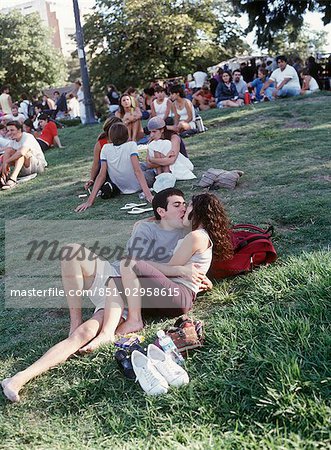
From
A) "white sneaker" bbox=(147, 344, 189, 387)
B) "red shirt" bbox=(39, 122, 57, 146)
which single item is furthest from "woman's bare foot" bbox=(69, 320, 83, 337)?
"red shirt" bbox=(39, 122, 57, 146)

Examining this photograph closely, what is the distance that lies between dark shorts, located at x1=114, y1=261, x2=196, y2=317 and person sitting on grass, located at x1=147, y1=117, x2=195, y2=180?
4059 mm

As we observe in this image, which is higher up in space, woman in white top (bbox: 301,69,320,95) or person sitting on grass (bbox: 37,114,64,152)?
woman in white top (bbox: 301,69,320,95)

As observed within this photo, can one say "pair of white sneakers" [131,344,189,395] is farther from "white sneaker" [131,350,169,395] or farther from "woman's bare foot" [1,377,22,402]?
"woman's bare foot" [1,377,22,402]

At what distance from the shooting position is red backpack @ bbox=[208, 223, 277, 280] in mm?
4286

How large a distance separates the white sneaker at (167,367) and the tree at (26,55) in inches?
1537

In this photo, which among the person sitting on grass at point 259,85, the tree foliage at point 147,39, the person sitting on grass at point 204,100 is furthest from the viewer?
the tree foliage at point 147,39

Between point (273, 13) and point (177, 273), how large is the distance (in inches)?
548

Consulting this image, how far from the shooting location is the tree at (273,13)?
15.7 meters

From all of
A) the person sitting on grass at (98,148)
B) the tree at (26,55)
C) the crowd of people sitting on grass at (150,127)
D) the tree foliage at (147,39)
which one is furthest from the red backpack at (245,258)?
the tree at (26,55)

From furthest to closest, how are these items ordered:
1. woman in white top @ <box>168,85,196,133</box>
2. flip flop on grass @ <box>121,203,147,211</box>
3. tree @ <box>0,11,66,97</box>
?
tree @ <box>0,11,66,97</box>
woman in white top @ <box>168,85,196,133</box>
flip flop on grass @ <box>121,203,147,211</box>

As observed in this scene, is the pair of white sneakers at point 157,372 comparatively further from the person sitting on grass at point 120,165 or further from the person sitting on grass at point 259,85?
the person sitting on grass at point 259,85

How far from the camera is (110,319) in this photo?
12.3 ft

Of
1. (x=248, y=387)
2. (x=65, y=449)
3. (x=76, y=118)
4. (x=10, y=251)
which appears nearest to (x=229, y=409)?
(x=248, y=387)

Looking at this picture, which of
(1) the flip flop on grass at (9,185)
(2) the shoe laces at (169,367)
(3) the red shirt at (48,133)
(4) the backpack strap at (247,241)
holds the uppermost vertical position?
(3) the red shirt at (48,133)
